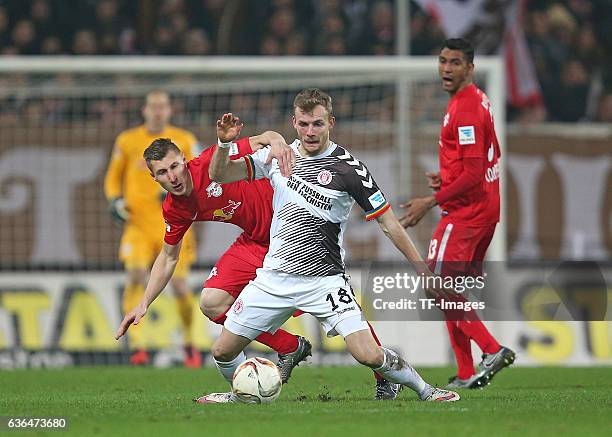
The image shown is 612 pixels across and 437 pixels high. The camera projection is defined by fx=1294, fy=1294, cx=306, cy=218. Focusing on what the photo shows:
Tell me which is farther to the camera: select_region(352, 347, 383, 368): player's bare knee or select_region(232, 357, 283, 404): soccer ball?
select_region(232, 357, 283, 404): soccer ball

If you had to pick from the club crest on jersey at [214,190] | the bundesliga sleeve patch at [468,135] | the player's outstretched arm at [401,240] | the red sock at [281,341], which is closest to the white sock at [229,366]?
the red sock at [281,341]

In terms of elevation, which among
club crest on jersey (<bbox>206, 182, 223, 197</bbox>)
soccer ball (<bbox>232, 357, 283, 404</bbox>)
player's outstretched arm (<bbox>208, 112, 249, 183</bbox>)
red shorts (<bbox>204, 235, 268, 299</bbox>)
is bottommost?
soccer ball (<bbox>232, 357, 283, 404</bbox>)

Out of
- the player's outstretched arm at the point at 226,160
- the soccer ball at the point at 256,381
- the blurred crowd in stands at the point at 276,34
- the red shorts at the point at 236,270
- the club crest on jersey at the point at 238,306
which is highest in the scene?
the blurred crowd in stands at the point at 276,34

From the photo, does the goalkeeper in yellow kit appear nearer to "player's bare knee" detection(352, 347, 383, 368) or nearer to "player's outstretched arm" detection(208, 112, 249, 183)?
"player's outstretched arm" detection(208, 112, 249, 183)

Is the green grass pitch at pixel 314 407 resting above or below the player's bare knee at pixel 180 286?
below

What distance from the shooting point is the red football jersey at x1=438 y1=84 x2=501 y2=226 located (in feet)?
31.7

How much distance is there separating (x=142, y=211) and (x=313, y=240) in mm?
5225

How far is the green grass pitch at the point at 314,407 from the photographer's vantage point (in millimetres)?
6930

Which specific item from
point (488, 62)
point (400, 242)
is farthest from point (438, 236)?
point (488, 62)

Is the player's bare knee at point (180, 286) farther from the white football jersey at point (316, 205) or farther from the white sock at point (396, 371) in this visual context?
the white sock at point (396, 371)

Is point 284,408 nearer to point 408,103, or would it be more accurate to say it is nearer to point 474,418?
point 474,418

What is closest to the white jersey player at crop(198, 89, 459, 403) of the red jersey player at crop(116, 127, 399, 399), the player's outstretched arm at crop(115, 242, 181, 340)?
the red jersey player at crop(116, 127, 399, 399)

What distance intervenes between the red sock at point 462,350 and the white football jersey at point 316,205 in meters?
1.86

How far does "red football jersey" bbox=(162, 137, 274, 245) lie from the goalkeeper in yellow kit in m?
3.69
